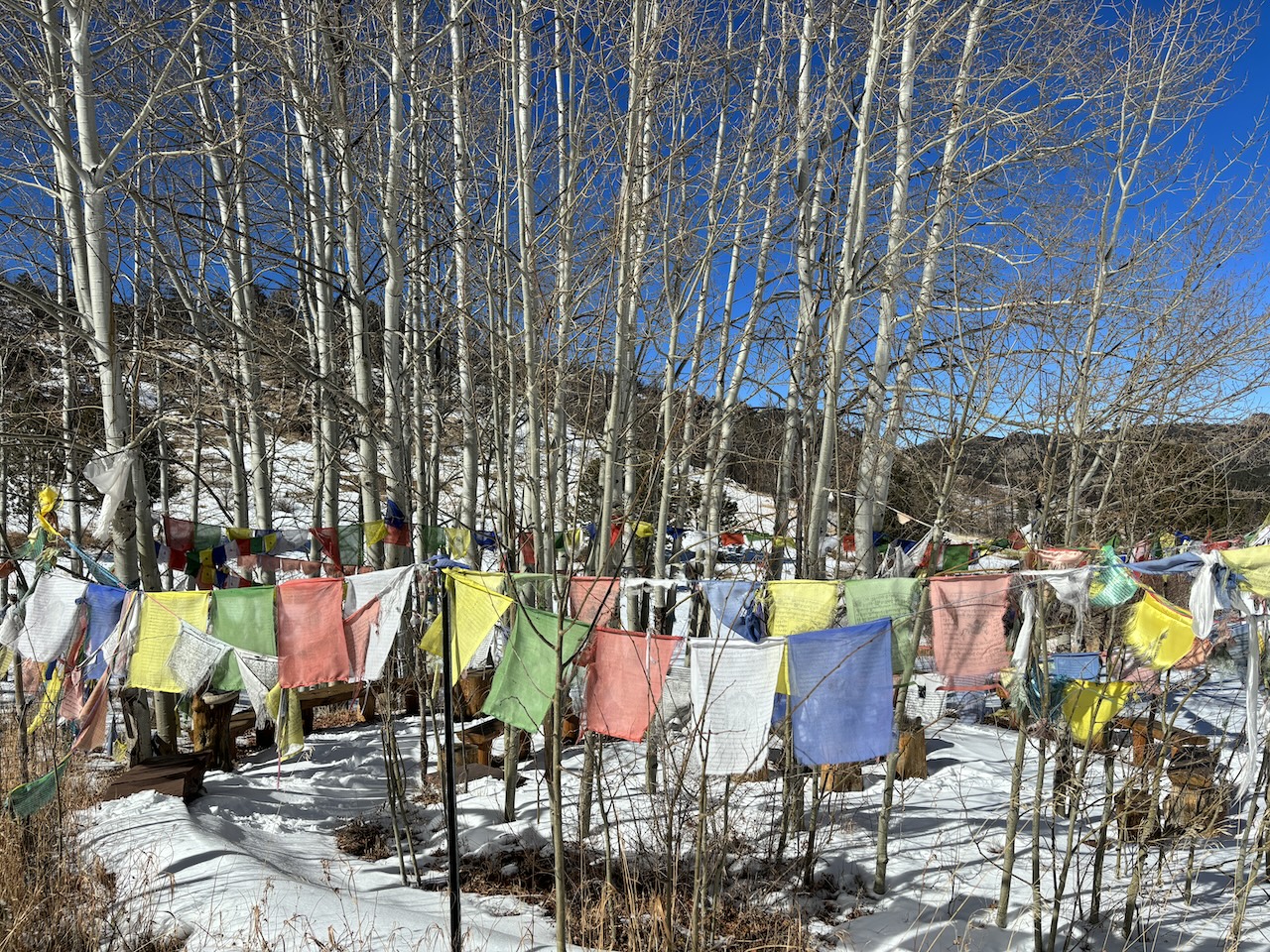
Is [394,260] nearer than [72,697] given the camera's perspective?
No

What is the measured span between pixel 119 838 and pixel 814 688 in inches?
216

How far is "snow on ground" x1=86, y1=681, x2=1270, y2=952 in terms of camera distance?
5.05 m

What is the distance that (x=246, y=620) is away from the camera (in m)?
5.74

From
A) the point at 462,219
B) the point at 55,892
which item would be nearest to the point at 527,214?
the point at 462,219

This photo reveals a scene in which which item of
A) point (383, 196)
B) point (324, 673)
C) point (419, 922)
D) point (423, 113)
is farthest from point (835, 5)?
point (419, 922)

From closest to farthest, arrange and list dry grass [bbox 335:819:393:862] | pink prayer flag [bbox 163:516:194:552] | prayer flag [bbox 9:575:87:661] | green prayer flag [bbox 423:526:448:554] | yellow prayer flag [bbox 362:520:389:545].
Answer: prayer flag [bbox 9:575:87:661], dry grass [bbox 335:819:393:862], yellow prayer flag [bbox 362:520:389:545], green prayer flag [bbox 423:526:448:554], pink prayer flag [bbox 163:516:194:552]

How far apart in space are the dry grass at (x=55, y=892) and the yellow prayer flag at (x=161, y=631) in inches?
35.7

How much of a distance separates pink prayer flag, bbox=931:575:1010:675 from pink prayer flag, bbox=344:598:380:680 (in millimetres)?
3609

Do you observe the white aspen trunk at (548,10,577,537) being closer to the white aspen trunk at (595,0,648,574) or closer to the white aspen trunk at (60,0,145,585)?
the white aspen trunk at (595,0,648,574)

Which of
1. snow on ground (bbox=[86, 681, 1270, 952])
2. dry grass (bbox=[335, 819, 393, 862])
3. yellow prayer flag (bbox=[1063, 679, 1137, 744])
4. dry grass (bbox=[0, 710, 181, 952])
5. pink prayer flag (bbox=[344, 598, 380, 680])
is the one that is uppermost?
pink prayer flag (bbox=[344, 598, 380, 680])

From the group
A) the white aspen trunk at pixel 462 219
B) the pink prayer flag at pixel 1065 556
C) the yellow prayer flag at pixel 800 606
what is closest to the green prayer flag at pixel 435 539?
the white aspen trunk at pixel 462 219

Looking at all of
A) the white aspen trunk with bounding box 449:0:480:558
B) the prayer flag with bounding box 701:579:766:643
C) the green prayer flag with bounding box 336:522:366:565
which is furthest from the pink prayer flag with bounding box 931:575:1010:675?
the green prayer flag with bounding box 336:522:366:565

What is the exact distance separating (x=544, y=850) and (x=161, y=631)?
11.1 ft

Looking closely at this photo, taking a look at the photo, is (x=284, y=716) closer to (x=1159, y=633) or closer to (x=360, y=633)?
(x=360, y=633)
